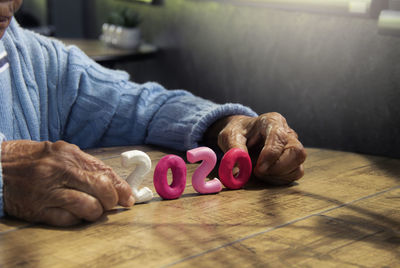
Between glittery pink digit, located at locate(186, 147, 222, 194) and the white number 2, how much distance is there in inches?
4.0

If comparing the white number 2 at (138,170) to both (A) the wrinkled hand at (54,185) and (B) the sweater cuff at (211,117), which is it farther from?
(B) the sweater cuff at (211,117)

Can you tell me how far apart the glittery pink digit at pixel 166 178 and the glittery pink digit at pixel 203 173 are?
27 millimetres

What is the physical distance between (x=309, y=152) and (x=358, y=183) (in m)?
0.29

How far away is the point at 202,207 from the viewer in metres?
0.98

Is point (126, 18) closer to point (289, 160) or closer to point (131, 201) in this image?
point (289, 160)

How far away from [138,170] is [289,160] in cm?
34

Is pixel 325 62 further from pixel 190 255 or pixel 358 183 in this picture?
pixel 190 255

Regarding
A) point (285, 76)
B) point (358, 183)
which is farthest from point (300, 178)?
point (285, 76)

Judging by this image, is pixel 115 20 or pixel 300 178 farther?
pixel 115 20

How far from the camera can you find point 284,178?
1.15 meters

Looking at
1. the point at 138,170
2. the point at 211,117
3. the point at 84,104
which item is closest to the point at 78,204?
the point at 138,170

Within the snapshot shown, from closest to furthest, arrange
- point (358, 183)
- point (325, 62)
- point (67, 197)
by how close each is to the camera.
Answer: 1. point (67, 197)
2. point (358, 183)
3. point (325, 62)

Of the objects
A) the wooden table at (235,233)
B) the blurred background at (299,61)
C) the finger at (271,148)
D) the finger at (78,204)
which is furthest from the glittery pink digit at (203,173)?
the blurred background at (299,61)

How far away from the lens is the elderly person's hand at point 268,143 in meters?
1.14
